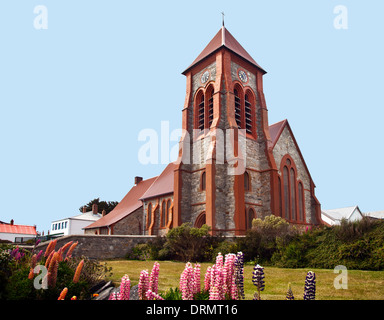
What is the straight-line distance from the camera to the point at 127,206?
4038cm

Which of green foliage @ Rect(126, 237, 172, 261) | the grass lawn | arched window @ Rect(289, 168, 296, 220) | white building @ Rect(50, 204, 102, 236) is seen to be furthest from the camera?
white building @ Rect(50, 204, 102, 236)

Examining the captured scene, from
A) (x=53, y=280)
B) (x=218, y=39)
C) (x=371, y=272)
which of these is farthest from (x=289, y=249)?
(x=218, y=39)

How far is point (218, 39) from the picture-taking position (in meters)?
31.9

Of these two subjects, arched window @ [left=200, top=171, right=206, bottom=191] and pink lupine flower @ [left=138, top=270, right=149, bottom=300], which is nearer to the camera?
pink lupine flower @ [left=138, top=270, right=149, bottom=300]

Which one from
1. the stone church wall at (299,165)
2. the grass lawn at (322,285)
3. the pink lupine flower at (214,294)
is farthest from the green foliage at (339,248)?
the stone church wall at (299,165)

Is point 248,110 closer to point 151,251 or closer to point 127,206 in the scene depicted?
point 151,251

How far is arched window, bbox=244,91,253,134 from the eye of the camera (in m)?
30.3

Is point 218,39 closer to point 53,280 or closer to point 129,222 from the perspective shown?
point 129,222

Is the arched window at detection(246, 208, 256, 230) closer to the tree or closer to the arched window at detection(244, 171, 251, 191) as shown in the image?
the arched window at detection(244, 171, 251, 191)

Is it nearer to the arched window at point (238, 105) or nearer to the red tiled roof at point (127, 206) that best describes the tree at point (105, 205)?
the red tiled roof at point (127, 206)

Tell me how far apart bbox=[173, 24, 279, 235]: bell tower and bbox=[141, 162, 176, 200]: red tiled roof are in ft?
14.3

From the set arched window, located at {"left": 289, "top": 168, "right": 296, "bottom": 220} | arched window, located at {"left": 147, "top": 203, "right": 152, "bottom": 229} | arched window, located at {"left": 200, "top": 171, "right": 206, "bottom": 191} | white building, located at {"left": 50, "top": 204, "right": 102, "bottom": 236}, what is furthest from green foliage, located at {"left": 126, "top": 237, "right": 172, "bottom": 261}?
white building, located at {"left": 50, "top": 204, "right": 102, "bottom": 236}

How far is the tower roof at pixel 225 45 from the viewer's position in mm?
30420
